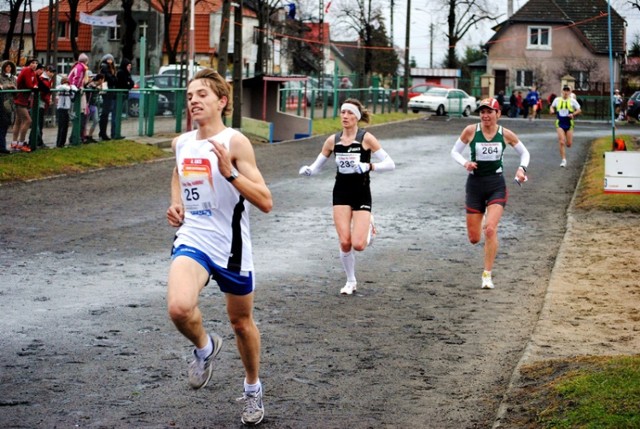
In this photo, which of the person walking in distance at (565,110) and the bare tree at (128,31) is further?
the bare tree at (128,31)

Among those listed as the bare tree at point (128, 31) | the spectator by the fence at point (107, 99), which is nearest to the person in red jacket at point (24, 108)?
the spectator by the fence at point (107, 99)

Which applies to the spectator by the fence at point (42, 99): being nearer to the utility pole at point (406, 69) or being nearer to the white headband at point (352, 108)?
the white headband at point (352, 108)

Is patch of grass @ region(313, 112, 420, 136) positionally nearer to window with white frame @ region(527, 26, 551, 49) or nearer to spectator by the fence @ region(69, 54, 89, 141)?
spectator by the fence @ region(69, 54, 89, 141)

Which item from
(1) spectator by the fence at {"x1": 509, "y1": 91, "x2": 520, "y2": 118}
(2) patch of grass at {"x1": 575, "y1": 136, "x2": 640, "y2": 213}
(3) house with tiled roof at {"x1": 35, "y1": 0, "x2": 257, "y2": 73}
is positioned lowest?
(2) patch of grass at {"x1": 575, "y1": 136, "x2": 640, "y2": 213}

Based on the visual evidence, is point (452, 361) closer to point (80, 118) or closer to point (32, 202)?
point (32, 202)

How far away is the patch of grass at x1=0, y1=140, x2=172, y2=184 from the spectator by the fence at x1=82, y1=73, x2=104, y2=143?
11.0 inches

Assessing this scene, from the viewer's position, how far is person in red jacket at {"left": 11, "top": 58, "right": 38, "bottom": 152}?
2197 centimetres

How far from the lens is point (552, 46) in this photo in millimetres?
87500

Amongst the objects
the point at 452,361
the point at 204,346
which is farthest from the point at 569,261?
the point at 204,346

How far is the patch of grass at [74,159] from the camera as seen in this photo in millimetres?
20828

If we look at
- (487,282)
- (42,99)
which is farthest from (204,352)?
(42,99)

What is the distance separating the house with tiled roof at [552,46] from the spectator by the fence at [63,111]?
6225 cm

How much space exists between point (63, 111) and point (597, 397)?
1895 centimetres

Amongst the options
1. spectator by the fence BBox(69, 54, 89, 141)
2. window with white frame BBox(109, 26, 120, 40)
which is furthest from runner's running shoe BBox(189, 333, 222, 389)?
window with white frame BBox(109, 26, 120, 40)
